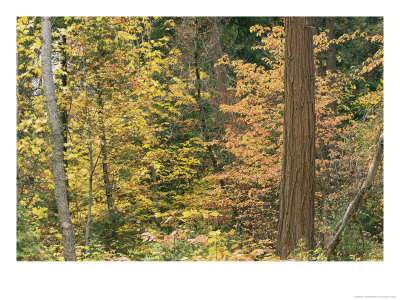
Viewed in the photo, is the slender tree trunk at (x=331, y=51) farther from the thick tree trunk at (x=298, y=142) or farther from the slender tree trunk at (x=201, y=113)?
the thick tree trunk at (x=298, y=142)

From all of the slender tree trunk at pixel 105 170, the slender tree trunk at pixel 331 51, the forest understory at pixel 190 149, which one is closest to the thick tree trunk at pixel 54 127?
the forest understory at pixel 190 149

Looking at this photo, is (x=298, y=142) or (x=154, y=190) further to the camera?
(x=154, y=190)

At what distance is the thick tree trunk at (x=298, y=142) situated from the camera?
4039 mm

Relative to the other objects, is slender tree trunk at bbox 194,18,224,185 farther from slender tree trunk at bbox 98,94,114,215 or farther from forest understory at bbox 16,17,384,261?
slender tree trunk at bbox 98,94,114,215

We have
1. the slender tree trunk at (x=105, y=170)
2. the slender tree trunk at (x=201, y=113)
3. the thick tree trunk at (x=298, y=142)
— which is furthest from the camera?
the slender tree trunk at (x=201, y=113)

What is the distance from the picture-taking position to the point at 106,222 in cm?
671

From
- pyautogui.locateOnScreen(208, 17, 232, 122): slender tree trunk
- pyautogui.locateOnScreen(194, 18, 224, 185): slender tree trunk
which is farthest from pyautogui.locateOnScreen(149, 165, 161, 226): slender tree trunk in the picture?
pyautogui.locateOnScreen(208, 17, 232, 122): slender tree trunk

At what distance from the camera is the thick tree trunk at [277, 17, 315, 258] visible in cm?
404

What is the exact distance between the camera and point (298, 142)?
4121 mm

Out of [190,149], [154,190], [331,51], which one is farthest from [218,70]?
[331,51]

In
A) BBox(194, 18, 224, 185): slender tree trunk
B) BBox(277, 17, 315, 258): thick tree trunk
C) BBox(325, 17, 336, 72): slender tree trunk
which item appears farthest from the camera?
BBox(325, 17, 336, 72): slender tree trunk

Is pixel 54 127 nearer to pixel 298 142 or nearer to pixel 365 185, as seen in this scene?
pixel 298 142
